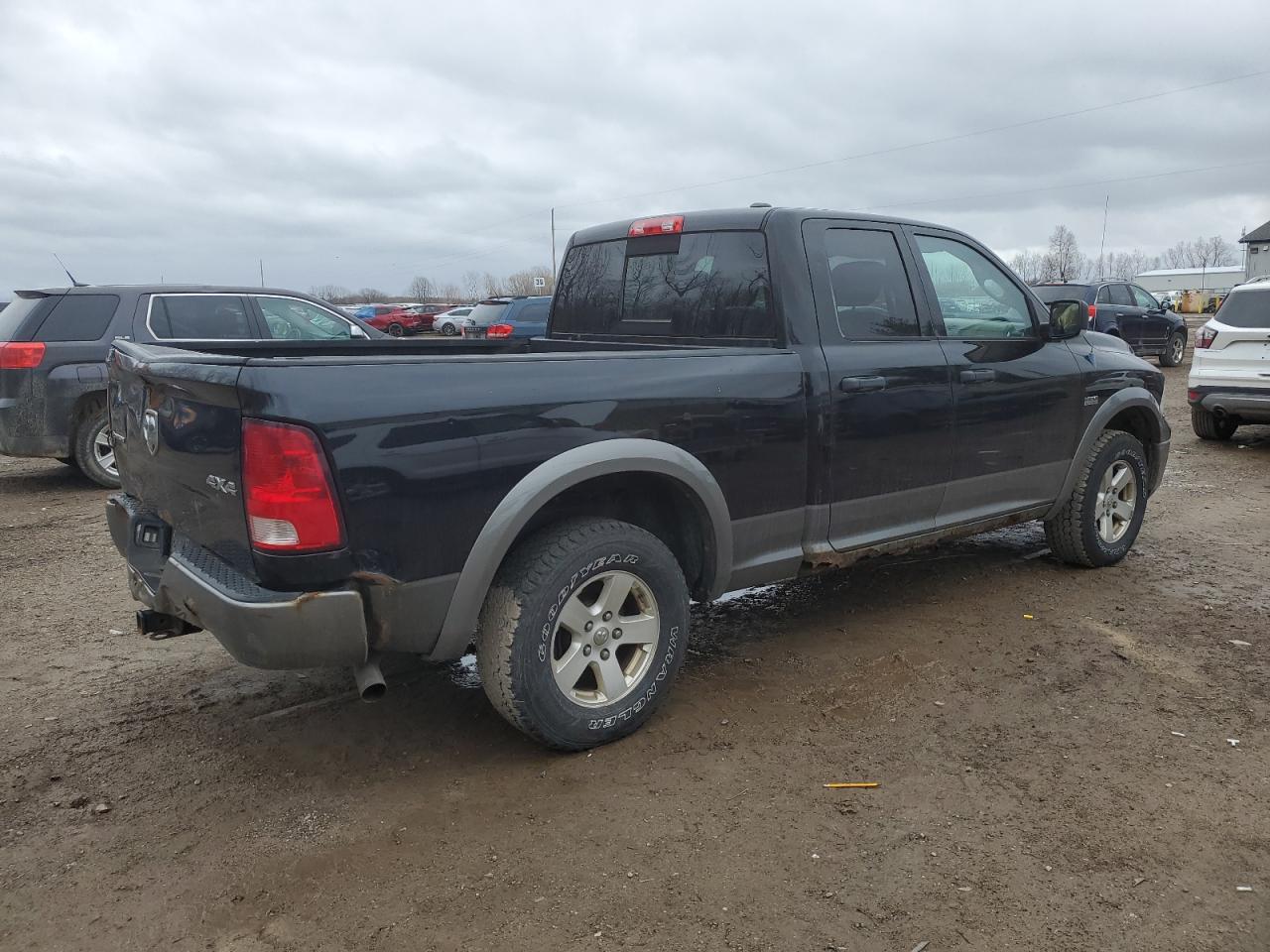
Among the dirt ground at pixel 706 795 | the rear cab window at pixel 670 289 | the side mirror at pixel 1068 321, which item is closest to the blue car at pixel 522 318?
the rear cab window at pixel 670 289

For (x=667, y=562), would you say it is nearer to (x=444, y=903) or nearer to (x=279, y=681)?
(x=444, y=903)

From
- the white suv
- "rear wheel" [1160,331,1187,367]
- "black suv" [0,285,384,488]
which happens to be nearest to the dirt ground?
"black suv" [0,285,384,488]

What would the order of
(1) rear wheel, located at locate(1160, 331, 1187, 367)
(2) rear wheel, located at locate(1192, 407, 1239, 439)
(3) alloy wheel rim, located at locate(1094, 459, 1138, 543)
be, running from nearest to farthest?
(3) alloy wheel rim, located at locate(1094, 459, 1138, 543) → (2) rear wheel, located at locate(1192, 407, 1239, 439) → (1) rear wheel, located at locate(1160, 331, 1187, 367)

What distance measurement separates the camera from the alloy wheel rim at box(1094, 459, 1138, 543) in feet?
18.6

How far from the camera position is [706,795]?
3.25m

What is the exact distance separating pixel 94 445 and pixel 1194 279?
345 feet

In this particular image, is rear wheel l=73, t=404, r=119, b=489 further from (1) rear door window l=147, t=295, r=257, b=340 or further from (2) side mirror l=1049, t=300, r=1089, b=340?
(2) side mirror l=1049, t=300, r=1089, b=340

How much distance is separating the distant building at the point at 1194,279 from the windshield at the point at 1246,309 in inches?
3455

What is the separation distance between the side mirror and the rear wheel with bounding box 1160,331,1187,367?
17.5m

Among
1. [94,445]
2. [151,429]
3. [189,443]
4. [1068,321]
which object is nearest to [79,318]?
[94,445]

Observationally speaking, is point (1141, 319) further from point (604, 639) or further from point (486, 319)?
point (604, 639)

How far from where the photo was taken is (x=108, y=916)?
8.73 feet

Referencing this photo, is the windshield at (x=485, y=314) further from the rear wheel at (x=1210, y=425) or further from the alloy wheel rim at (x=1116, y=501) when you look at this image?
the alloy wheel rim at (x=1116, y=501)

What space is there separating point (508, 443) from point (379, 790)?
49.6 inches
